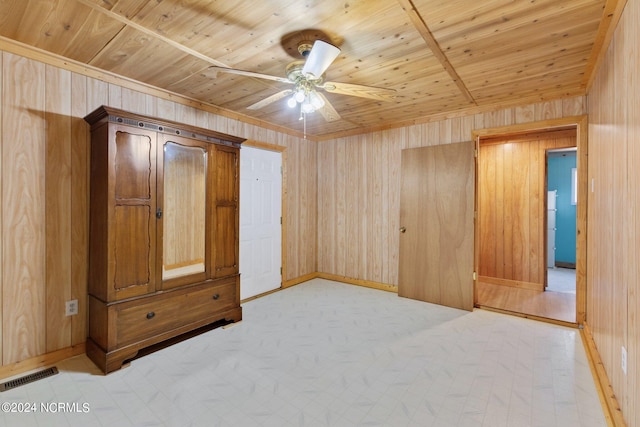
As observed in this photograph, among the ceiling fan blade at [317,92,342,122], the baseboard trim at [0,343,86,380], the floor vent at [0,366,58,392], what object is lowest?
the floor vent at [0,366,58,392]

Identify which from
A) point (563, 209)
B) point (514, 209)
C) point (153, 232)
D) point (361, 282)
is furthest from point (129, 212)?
point (563, 209)

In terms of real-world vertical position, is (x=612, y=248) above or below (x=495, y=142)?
below

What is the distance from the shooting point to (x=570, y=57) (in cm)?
238

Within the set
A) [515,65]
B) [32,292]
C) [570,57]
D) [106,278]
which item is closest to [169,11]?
[106,278]

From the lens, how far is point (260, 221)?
410 centimetres

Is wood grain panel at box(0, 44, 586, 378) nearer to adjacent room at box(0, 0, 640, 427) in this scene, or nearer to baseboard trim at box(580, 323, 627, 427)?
adjacent room at box(0, 0, 640, 427)

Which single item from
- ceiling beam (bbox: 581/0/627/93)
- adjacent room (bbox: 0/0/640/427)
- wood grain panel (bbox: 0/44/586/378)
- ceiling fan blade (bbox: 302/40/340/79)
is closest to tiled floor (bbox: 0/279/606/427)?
adjacent room (bbox: 0/0/640/427)

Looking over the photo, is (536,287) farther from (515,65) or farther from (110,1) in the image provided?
(110,1)

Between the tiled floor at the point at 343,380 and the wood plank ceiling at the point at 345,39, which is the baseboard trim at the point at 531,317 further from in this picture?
the wood plank ceiling at the point at 345,39

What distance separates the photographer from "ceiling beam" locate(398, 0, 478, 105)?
5.84 feet

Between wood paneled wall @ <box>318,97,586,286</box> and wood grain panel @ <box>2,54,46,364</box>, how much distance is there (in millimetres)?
3458

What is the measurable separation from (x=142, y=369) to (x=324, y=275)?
3.07 m

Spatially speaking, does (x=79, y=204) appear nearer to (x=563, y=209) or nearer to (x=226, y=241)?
(x=226, y=241)

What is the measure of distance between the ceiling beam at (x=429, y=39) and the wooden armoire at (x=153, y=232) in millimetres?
1974
